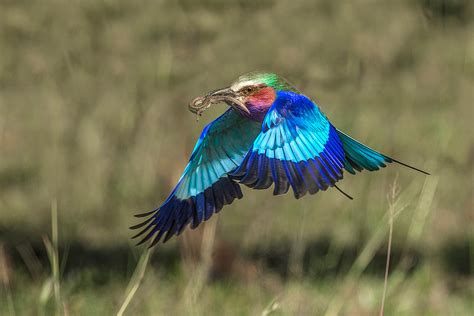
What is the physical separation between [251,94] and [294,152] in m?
0.25

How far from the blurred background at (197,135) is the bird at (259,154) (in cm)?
81

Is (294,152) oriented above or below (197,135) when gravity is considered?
above

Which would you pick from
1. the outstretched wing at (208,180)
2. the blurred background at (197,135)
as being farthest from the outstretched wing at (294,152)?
the blurred background at (197,135)

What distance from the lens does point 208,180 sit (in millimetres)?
2889

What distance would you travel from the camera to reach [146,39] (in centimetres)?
841

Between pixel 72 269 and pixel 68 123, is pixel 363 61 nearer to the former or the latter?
pixel 68 123

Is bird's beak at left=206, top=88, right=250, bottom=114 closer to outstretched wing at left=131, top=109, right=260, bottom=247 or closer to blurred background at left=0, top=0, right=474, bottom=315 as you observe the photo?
outstretched wing at left=131, top=109, right=260, bottom=247

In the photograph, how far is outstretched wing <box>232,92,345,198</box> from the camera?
231 cm

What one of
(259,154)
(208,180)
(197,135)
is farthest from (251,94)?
(197,135)

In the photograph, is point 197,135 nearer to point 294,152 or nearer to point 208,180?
point 208,180

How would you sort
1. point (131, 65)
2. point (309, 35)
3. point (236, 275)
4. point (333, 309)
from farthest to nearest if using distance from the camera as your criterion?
point (309, 35), point (131, 65), point (236, 275), point (333, 309)

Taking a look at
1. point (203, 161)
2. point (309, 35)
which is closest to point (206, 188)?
point (203, 161)

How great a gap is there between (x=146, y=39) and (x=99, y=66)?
1.49 feet

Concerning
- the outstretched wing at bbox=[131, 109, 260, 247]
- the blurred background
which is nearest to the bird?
the outstretched wing at bbox=[131, 109, 260, 247]
